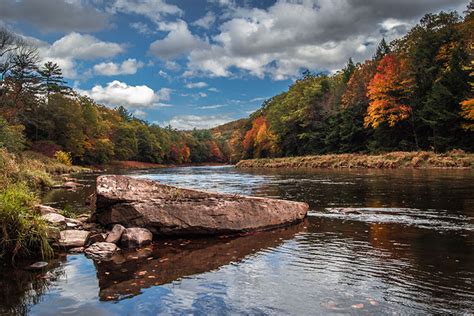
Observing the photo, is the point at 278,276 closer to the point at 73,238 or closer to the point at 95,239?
the point at 95,239

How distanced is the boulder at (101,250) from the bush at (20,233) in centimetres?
77

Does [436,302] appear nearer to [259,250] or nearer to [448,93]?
[259,250]

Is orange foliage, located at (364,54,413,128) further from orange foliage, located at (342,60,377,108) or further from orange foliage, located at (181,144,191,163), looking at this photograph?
orange foliage, located at (181,144,191,163)

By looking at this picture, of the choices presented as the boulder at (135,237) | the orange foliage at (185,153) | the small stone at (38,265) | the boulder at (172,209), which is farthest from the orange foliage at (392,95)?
the orange foliage at (185,153)

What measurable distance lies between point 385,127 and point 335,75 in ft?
154

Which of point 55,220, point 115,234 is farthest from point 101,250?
point 55,220

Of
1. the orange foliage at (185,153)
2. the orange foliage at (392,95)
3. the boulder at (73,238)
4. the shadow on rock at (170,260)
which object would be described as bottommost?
the shadow on rock at (170,260)

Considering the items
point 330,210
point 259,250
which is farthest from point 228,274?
point 330,210

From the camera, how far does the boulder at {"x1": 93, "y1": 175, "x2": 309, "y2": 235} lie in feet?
31.8

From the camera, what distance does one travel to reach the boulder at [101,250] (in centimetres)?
799

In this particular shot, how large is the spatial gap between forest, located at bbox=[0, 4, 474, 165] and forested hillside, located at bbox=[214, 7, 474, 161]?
124 millimetres

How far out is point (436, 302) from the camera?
5188 mm

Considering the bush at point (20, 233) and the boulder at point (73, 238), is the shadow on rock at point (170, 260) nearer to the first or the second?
the boulder at point (73, 238)

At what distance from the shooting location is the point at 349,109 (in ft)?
210
